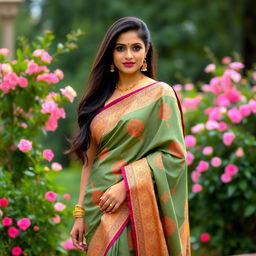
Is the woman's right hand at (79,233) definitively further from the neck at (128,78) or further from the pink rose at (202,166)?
the pink rose at (202,166)

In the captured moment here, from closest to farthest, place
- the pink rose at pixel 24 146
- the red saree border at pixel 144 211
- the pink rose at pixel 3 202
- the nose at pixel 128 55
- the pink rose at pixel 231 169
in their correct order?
the red saree border at pixel 144 211 → the nose at pixel 128 55 → the pink rose at pixel 24 146 → the pink rose at pixel 3 202 → the pink rose at pixel 231 169

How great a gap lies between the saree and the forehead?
0.72 feet

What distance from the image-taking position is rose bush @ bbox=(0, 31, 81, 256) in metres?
3.84

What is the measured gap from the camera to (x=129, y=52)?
8.98 ft

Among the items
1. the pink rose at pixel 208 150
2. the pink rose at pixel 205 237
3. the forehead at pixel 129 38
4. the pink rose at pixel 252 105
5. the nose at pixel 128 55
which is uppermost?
the forehead at pixel 129 38

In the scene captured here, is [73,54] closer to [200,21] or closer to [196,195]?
[200,21]

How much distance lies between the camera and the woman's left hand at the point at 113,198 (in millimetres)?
2600

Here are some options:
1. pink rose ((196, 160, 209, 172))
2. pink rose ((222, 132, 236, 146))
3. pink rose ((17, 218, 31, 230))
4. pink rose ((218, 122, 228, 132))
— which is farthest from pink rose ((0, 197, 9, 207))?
pink rose ((218, 122, 228, 132))

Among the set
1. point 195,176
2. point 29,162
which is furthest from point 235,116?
point 29,162

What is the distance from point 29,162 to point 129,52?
5.36ft

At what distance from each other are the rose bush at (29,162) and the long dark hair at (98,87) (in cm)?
82

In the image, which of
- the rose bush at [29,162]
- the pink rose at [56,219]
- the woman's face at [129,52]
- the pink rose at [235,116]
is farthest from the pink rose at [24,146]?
the pink rose at [235,116]

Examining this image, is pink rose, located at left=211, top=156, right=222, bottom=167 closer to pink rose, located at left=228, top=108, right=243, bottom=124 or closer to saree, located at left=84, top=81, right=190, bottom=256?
pink rose, located at left=228, top=108, right=243, bottom=124

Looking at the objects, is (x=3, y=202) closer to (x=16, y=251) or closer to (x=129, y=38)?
(x=16, y=251)
